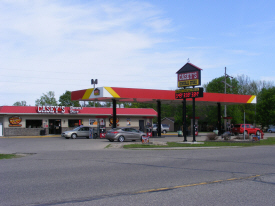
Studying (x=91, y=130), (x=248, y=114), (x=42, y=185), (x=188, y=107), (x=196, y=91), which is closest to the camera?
(x=42, y=185)

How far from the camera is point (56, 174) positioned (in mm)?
10320

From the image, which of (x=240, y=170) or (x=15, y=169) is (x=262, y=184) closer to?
(x=240, y=170)

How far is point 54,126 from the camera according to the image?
4438 cm

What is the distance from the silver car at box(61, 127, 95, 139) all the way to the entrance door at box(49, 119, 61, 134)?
30.5ft

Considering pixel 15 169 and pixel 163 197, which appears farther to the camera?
pixel 15 169

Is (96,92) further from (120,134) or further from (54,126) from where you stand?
(54,126)

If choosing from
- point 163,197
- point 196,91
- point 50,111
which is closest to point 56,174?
point 163,197

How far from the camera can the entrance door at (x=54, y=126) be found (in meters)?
44.1

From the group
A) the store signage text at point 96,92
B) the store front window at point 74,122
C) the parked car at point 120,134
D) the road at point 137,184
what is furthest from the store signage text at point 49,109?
the road at point 137,184

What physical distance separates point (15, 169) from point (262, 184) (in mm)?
8583

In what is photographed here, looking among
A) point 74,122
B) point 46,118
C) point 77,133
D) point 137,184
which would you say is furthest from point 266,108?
point 137,184

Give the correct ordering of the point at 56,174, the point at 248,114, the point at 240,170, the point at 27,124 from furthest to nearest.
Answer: the point at 248,114, the point at 27,124, the point at 240,170, the point at 56,174

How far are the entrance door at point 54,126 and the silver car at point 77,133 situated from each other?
9308 millimetres

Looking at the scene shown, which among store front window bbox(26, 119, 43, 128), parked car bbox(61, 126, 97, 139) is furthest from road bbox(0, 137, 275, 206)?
store front window bbox(26, 119, 43, 128)
